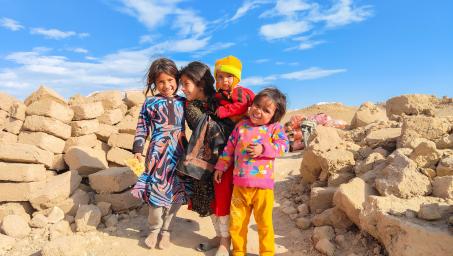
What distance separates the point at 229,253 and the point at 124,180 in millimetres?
1915

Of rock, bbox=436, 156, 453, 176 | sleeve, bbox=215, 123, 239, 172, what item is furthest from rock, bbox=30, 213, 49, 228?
rock, bbox=436, 156, 453, 176

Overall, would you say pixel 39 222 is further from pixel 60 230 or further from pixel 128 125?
pixel 128 125

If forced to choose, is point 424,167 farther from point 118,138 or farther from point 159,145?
point 118,138

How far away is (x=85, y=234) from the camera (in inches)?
169

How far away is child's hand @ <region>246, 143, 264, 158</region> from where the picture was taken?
3164 mm

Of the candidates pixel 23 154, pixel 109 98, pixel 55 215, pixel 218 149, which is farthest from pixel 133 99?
pixel 218 149

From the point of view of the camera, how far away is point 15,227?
440 cm

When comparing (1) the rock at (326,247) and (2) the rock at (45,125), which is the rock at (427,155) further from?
(2) the rock at (45,125)

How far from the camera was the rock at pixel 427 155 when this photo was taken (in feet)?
12.7

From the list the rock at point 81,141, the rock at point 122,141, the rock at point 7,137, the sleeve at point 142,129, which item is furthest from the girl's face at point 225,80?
the rock at point 7,137

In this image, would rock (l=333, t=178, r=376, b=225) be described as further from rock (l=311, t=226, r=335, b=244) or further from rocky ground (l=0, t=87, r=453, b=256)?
rock (l=311, t=226, r=335, b=244)

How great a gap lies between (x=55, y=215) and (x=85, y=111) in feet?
6.88

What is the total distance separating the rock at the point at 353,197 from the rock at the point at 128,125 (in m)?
3.62

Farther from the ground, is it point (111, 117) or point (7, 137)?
point (111, 117)
